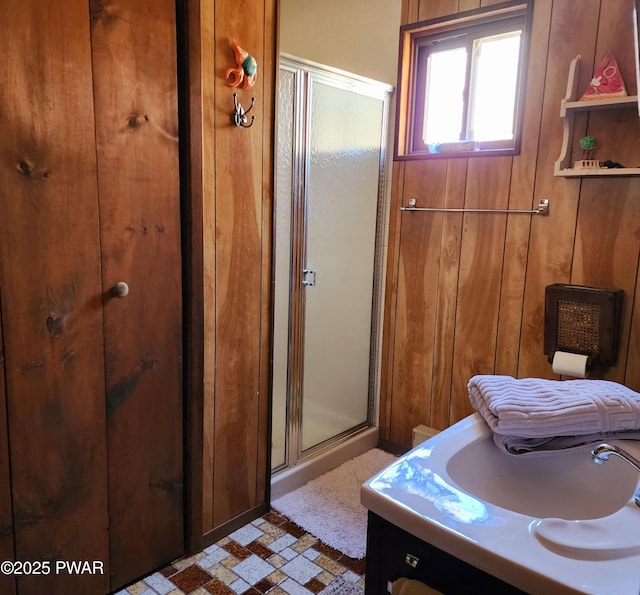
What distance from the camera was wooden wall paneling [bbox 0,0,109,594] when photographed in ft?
4.26

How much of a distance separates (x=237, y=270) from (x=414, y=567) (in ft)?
3.92

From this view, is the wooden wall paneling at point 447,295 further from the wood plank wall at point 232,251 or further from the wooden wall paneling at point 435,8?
the wood plank wall at point 232,251

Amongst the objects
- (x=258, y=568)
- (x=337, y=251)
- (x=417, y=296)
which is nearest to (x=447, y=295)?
(x=417, y=296)

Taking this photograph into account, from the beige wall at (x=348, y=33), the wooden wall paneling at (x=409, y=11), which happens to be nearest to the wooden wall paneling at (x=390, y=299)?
the beige wall at (x=348, y=33)

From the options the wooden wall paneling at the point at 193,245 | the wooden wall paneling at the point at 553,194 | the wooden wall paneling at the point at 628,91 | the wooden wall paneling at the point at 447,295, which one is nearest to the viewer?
the wooden wall paneling at the point at 193,245

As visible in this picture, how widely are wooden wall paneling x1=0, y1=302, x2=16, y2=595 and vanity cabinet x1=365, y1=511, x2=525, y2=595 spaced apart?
39.1 inches

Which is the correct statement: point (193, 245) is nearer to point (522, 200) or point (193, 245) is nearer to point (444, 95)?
point (522, 200)

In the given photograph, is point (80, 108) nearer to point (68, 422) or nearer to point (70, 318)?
point (70, 318)

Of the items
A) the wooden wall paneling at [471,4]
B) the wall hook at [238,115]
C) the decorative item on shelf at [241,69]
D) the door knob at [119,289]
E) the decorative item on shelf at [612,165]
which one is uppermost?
the wooden wall paneling at [471,4]

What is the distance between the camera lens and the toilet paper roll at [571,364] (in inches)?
75.2

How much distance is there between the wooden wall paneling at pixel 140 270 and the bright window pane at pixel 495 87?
1411 millimetres

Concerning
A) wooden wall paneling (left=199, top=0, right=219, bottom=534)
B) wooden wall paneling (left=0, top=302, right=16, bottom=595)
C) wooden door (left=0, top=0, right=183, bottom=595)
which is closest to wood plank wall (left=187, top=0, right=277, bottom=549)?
wooden wall paneling (left=199, top=0, right=219, bottom=534)

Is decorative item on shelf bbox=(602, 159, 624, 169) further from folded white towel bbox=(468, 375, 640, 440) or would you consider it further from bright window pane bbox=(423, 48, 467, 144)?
folded white towel bbox=(468, 375, 640, 440)

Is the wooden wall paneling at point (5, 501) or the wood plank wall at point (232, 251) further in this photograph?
the wood plank wall at point (232, 251)
